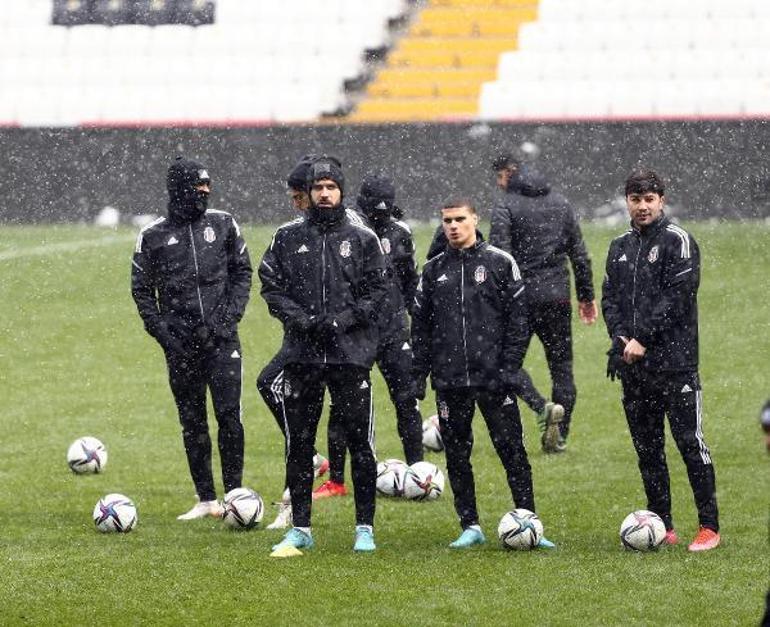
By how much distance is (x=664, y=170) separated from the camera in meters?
21.8

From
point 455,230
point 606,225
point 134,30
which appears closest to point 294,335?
point 455,230

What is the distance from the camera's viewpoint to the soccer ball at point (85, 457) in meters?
12.3

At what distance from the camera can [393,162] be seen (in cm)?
2255

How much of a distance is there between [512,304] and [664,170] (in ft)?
42.8

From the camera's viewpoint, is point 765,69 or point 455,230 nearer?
point 455,230

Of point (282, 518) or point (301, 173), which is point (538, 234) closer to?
point (301, 173)

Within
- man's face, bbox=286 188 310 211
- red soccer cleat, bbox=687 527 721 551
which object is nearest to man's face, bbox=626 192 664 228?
red soccer cleat, bbox=687 527 721 551

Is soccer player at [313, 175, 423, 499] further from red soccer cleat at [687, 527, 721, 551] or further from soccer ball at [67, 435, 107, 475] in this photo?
red soccer cleat at [687, 527, 721, 551]

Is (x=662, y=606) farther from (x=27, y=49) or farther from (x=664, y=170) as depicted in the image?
(x=27, y=49)

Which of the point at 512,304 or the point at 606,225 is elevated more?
the point at 512,304

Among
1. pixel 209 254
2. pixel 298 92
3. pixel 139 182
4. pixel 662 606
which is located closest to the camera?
pixel 662 606

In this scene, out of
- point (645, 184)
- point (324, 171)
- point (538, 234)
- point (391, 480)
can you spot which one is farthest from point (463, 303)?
point (538, 234)

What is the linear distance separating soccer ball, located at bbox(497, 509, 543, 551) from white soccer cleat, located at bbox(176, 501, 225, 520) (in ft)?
7.31

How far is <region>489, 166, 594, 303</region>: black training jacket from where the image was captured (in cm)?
1236
